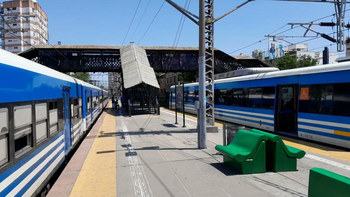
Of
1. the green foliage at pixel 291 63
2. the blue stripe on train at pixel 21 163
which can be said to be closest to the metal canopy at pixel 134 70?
the blue stripe on train at pixel 21 163

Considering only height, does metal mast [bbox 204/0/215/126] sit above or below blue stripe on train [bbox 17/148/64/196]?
above

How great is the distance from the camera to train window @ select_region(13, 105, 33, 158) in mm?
3674

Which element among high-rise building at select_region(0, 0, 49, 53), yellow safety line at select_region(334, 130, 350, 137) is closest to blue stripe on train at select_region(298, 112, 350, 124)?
yellow safety line at select_region(334, 130, 350, 137)

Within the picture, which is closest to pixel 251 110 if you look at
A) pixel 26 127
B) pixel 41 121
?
pixel 41 121

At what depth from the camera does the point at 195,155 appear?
7746 millimetres

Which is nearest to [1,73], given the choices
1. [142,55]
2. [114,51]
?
[142,55]

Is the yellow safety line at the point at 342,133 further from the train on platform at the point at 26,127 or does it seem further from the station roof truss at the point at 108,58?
the station roof truss at the point at 108,58

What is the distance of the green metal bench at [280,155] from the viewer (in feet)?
19.6

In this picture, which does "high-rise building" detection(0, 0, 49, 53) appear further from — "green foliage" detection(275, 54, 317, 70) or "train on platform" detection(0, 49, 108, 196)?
"train on platform" detection(0, 49, 108, 196)

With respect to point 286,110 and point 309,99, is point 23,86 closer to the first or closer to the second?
point 309,99

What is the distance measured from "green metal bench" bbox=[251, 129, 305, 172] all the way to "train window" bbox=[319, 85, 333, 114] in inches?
134

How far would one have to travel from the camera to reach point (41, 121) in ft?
16.0

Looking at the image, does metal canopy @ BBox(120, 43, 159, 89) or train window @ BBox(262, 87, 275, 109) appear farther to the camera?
metal canopy @ BBox(120, 43, 159, 89)

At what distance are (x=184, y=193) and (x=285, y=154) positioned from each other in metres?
2.67
